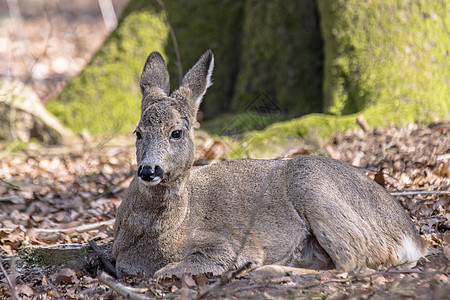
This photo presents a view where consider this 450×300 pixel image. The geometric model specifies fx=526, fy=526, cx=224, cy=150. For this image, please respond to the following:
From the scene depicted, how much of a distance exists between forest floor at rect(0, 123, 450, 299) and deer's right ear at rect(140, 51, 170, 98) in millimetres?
1112

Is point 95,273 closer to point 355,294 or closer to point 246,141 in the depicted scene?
point 355,294

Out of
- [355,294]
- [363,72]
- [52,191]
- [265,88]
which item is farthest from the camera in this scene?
[265,88]

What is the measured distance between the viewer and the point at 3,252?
→ 18.7 ft

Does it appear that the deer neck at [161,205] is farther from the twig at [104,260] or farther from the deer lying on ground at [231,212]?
the twig at [104,260]

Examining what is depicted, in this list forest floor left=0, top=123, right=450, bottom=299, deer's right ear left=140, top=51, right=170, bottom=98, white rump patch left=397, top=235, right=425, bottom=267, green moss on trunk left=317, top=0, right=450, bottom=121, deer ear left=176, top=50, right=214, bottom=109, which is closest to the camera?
forest floor left=0, top=123, right=450, bottom=299

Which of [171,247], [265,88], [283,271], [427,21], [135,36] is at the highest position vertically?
[135,36]

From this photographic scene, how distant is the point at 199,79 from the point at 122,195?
2.96m

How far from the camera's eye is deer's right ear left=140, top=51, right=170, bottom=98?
541 cm

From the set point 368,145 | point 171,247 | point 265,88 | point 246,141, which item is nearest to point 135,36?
point 265,88

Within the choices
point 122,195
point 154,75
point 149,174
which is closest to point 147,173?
point 149,174

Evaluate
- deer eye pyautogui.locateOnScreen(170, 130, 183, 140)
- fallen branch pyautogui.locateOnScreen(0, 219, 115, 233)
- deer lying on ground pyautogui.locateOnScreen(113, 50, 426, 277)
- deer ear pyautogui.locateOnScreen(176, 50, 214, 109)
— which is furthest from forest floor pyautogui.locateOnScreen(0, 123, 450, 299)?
deer ear pyautogui.locateOnScreen(176, 50, 214, 109)

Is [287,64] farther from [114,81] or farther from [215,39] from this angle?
[114,81]

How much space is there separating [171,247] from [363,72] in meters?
5.14

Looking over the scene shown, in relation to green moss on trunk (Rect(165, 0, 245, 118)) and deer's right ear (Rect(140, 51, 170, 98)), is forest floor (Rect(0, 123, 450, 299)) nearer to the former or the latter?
deer's right ear (Rect(140, 51, 170, 98))
